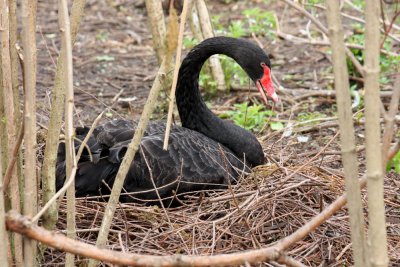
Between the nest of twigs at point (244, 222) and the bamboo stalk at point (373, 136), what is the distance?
131cm

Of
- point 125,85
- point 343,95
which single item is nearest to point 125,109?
point 125,85

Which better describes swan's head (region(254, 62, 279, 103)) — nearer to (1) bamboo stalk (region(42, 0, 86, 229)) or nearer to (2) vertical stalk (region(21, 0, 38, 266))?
(1) bamboo stalk (region(42, 0, 86, 229))

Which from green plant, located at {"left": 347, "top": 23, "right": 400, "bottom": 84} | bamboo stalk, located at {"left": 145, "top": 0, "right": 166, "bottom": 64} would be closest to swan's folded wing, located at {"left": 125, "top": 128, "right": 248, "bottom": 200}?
bamboo stalk, located at {"left": 145, "top": 0, "right": 166, "bottom": 64}

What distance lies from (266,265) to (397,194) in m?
1.16

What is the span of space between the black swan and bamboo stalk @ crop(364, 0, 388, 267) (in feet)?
5.66

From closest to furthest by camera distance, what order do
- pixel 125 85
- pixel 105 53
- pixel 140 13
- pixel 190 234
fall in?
pixel 190 234 → pixel 125 85 → pixel 105 53 → pixel 140 13

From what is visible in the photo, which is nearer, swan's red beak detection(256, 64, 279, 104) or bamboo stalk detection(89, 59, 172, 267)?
bamboo stalk detection(89, 59, 172, 267)

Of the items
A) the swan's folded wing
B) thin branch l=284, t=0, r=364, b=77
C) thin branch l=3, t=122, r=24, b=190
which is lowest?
the swan's folded wing

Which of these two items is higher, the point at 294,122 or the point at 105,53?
the point at 105,53

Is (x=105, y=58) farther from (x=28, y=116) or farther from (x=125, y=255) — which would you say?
(x=125, y=255)

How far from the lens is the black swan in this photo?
424cm

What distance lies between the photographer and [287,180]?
408cm

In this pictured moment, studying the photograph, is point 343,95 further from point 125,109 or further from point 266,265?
point 125,109

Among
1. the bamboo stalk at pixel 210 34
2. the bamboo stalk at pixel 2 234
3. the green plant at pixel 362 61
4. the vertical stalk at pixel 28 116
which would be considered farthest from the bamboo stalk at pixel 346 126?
the green plant at pixel 362 61
